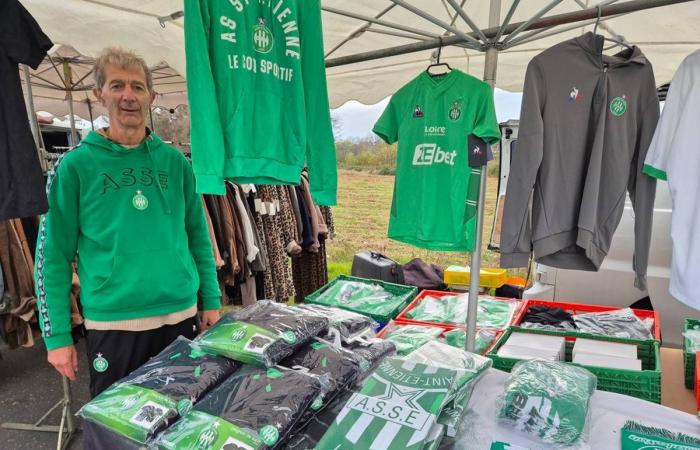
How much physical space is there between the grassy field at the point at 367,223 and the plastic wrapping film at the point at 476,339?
5894mm

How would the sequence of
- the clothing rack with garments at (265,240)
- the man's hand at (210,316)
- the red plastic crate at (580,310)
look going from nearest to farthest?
the man's hand at (210,316) → the red plastic crate at (580,310) → the clothing rack with garments at (265,240)

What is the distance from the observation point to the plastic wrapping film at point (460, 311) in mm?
2720

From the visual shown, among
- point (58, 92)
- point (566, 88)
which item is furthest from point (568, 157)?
point (58, 92)

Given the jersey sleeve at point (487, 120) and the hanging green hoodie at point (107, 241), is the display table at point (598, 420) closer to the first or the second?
the jersey sleeve at point (487, 120)

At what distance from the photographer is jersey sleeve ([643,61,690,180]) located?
1.75 metres

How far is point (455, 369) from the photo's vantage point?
133cm

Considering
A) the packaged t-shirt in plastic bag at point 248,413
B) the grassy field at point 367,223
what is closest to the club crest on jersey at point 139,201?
the packaged t-shirt in plastic bag at point 248,413

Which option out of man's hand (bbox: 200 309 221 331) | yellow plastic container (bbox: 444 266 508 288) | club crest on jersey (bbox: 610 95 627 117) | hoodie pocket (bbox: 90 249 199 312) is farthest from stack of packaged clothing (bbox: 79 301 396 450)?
yellow plastic container (bbox: 444 266 508 288)

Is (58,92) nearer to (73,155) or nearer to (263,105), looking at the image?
(73,155)

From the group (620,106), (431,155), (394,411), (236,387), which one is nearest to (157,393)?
(236,387)

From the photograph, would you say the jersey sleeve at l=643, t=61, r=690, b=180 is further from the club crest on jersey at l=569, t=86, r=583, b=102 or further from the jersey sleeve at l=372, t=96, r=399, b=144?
the jersey sleeve at l=372, t=96, r=399, b=144

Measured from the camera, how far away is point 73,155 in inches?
69.9

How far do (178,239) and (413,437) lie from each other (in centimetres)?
136

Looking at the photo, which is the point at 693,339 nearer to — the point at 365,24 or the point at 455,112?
the point at 455,112
